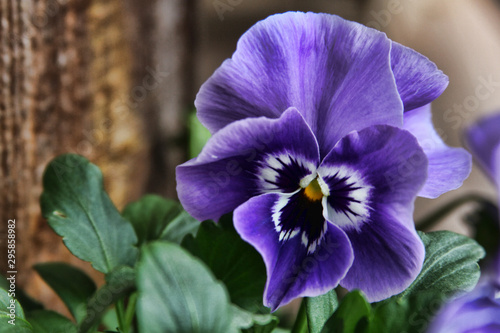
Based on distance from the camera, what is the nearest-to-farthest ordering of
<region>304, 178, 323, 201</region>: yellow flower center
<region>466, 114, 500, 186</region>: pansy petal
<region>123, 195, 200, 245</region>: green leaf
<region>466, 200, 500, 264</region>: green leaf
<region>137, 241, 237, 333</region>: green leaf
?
Result: <region>137, 241, 237, 333</region>: green leaf
<region>304, 178, 323, 201</region>: yellow flower center
<region>123, 195, 200, 245</region>: green leaf
<region>466, 114, 500, 186</region>: pansy petal
<region>466, 200, 500, 264</region>: green leaf

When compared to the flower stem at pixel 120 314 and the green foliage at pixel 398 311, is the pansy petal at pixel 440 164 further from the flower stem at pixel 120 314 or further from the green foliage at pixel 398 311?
the flower stem at pixel 120 314

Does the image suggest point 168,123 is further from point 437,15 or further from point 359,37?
point 359,37

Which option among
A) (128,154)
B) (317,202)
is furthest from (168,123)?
(317,202)

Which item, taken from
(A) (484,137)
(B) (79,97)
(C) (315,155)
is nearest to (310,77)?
(C) (315,155)

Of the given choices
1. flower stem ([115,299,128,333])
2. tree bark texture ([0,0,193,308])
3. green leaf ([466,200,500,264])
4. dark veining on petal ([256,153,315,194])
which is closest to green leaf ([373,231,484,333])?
dark veining on petal ([256,153,315,194])

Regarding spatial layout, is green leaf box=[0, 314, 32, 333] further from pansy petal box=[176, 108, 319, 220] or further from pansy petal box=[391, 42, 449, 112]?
pansy petal box=[391, 42, 449, 112]

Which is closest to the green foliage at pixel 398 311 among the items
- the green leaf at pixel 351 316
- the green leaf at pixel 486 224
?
the green leaf at pixel 351 316
